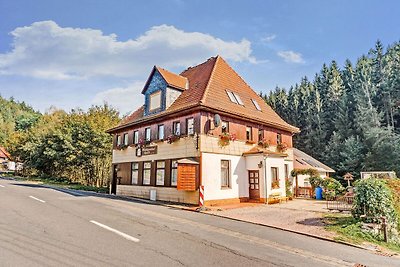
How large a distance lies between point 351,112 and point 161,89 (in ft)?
126

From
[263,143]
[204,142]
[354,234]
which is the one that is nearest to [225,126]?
[204,142]

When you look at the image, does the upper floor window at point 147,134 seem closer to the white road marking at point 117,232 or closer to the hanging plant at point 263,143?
the hanging plant at point 263,143

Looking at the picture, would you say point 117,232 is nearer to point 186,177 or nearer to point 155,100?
point 186,177

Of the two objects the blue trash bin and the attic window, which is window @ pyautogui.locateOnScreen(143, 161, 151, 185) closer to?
the attic window

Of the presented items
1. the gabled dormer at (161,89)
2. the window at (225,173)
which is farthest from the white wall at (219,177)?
the gabled dormer at (161,89)

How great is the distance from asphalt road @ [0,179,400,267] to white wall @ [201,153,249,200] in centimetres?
633

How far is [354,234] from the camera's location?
9.75m

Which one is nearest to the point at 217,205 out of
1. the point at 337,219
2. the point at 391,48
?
the point at 337,219

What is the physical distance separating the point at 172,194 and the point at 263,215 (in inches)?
284

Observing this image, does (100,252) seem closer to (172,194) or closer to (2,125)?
(172,194)

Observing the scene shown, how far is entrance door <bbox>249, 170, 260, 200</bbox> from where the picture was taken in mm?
19328

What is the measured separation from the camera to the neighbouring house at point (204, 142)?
17.6 m

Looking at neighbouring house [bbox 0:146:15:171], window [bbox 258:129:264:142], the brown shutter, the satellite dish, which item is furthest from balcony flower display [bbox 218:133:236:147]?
neighbouring house [bbox 0:146:15:171]

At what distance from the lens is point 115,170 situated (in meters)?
26.1
